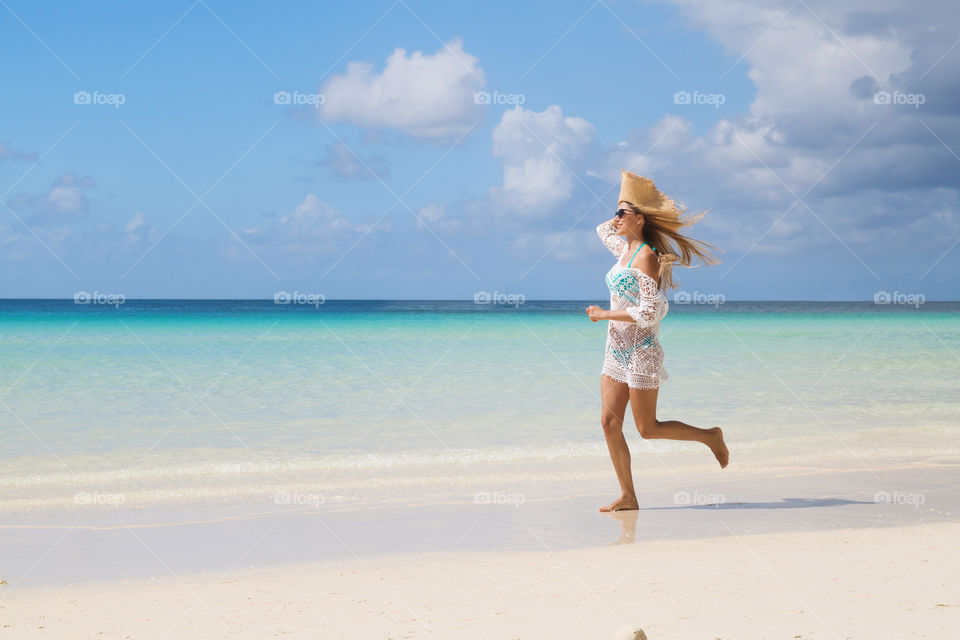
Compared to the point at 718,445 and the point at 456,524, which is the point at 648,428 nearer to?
the point at 718,445

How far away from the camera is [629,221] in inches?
206

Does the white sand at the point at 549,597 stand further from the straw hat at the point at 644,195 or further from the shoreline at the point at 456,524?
the straw hat at the point at 644,195

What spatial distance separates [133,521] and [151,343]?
18651 millimetres

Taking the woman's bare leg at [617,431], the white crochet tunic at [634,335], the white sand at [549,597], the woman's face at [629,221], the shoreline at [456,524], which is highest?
the woman's face at [629,221]

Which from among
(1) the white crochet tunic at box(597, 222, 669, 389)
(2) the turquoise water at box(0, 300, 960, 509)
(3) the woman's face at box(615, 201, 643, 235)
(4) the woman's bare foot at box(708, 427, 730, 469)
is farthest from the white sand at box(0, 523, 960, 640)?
(2) the turquoise water at box(0, 300, 960, 509)

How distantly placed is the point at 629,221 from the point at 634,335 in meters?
0.69

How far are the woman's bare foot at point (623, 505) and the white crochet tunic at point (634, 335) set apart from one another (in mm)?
731

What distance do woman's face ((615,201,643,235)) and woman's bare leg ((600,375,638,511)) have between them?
0.91m

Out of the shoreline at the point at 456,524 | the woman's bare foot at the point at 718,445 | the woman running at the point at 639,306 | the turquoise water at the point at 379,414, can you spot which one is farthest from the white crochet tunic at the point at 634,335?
the turquoise water at the point at 379,414

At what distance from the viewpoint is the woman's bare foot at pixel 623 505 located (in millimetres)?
5305

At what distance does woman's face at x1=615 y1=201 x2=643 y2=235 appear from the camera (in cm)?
523

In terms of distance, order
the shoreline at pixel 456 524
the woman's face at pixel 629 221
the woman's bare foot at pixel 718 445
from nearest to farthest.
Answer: the shoreline at pixel 456 524 → the woman's face at pixel 629 221 → the woman's bare foot at pixel 718 445

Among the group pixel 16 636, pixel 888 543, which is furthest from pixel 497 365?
pixel 16 636

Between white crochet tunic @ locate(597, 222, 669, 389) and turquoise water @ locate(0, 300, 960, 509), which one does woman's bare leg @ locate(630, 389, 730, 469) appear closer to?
white crochet tunic @ locate(597, 222, 669, 389)
